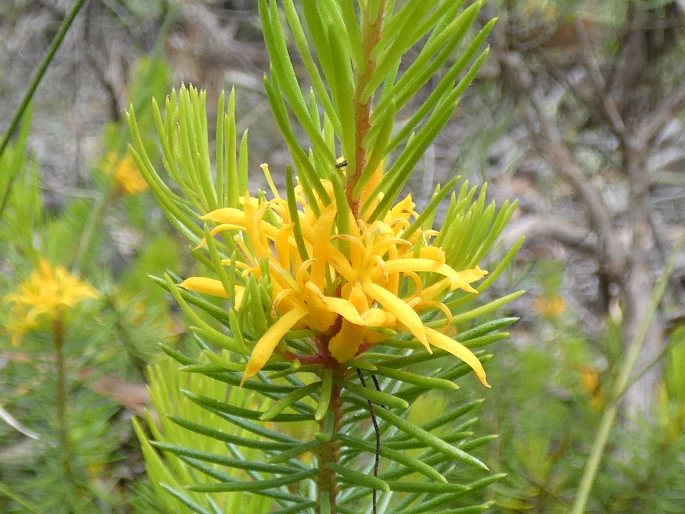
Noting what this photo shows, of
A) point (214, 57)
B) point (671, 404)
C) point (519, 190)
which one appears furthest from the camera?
point (214, 57)

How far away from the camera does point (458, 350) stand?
0.77 ft

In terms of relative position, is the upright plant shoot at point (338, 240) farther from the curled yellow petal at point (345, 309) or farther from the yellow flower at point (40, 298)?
the yellow flower at point (40, 298)

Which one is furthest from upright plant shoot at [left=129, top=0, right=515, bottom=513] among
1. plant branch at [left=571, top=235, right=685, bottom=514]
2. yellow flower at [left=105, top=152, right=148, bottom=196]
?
yellow flower at [left=105, top=152, right=148, bottom=196]

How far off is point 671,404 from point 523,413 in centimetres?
16

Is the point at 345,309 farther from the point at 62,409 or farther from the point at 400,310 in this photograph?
the point at 62,409

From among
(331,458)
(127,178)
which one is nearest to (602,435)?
(331,458)

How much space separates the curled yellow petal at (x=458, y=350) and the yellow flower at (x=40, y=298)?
0.40 m

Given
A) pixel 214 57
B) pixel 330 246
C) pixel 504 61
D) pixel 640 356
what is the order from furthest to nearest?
pixel 214 57
pixel 504 61
pixel 640 356
pixel 330 246

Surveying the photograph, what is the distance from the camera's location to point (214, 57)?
1.67 metres

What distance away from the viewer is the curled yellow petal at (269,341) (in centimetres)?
22

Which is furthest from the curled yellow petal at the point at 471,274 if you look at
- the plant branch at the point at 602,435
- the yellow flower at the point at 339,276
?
the plant branch at the point at 602,435

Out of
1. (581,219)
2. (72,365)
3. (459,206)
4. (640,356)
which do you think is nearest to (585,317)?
(581,219)

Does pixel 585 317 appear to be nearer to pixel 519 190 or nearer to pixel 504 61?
pixel 519 190

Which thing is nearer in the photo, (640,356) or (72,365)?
(72,365)
